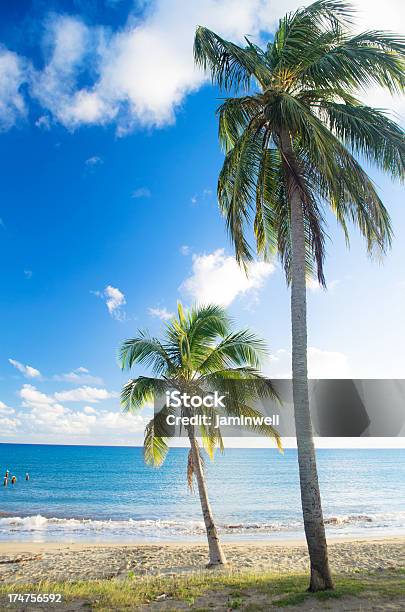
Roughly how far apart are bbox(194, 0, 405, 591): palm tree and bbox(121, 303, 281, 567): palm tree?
380 centimetres

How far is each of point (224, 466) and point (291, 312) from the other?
259 ft

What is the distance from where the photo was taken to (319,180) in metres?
10.0

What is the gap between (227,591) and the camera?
8484 millimetres

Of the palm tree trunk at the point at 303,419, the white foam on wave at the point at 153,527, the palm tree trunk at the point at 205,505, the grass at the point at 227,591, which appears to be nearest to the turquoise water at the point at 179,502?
the white foam on wave at the point at 153,527

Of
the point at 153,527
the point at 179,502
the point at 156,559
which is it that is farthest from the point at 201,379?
the point at 179,502

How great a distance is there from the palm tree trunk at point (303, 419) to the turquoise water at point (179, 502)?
655 inches

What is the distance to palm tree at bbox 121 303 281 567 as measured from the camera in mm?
13188

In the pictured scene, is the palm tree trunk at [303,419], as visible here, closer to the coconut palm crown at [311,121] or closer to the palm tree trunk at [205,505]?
the coconut palm crown at [311,121]

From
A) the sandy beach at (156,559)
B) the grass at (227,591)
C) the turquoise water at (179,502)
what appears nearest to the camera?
the grass at (227,591)

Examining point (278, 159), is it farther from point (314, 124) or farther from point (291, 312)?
point (291, 312)

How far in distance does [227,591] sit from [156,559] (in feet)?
28.7

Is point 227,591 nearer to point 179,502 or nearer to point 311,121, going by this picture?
point 311,121

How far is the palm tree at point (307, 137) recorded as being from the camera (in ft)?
28.0

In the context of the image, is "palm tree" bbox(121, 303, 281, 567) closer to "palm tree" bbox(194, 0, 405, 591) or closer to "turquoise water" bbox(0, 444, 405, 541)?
"palm tree" bbox(194, 0, 405, 591)
